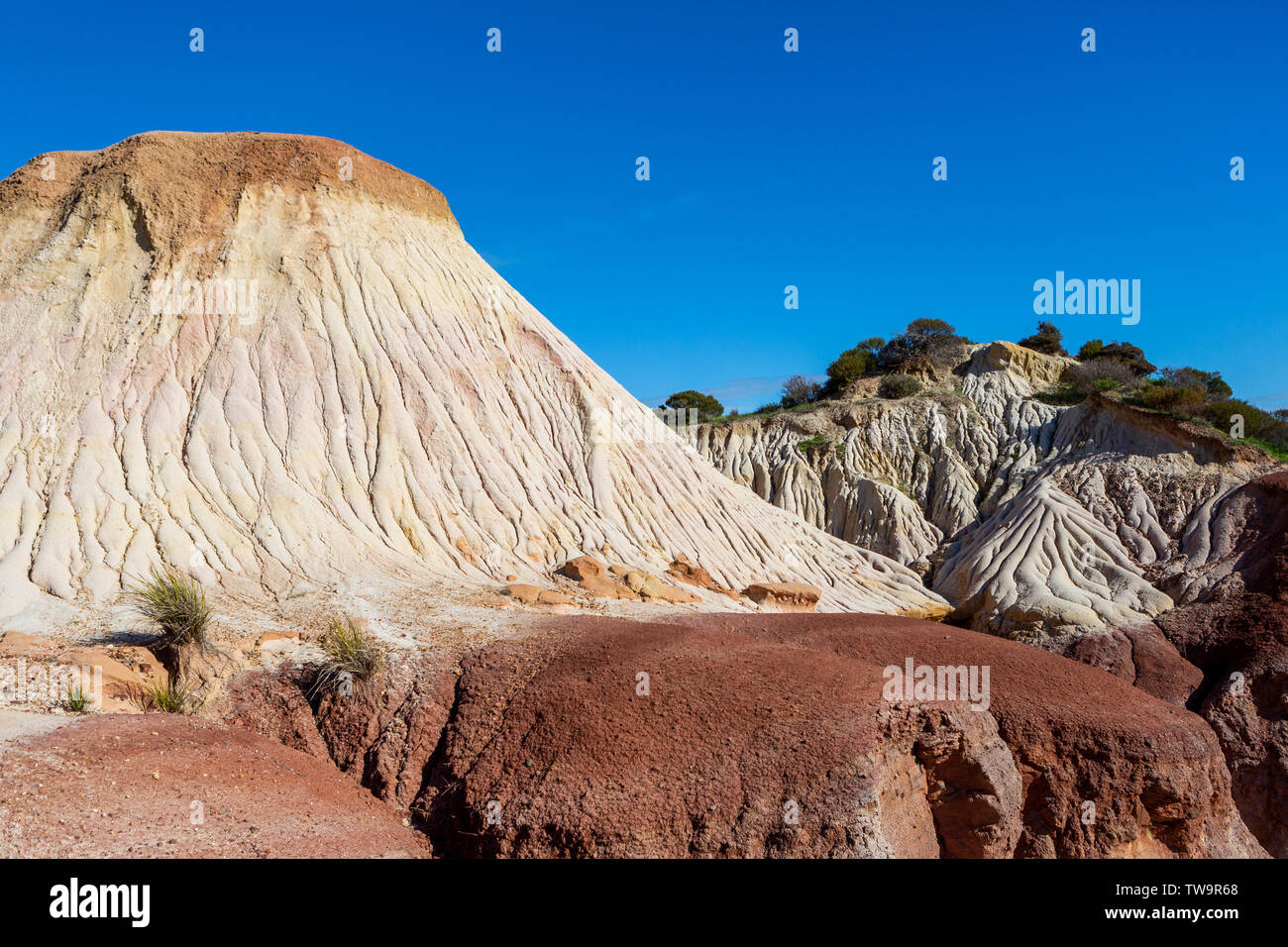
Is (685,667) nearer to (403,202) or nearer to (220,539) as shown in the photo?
(220,539)

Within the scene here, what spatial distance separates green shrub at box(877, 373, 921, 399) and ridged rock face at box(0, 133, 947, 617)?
12.0 meters

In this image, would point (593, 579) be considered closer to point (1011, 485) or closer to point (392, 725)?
point (392, 725)

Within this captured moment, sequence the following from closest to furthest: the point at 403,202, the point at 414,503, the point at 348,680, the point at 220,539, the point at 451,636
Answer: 1. the point at 348,680
2. the point at 451,636
3. the point at 220,539
4. the point at 414,503
5. the point at 403,202

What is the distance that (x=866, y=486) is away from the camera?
2709 centimetres

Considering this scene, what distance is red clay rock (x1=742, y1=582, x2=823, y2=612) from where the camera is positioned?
53.6ft

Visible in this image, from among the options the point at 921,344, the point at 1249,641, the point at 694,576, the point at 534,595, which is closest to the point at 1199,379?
the point at 921,344

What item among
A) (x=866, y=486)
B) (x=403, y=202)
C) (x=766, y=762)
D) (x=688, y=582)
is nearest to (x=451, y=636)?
(x=766, y=762)

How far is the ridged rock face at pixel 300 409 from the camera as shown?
13.5 meters

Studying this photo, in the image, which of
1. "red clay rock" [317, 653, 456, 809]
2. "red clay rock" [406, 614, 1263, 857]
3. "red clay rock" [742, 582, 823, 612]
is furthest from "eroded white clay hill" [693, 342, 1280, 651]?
"red clay rock" [317, 653, 456, 809]

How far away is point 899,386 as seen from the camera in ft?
104

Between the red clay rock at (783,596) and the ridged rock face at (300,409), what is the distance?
0.95 metres

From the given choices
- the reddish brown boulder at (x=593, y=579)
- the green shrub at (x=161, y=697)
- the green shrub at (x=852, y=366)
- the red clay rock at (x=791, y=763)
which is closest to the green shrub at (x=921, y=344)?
the green shrub at (x=852, y=366)

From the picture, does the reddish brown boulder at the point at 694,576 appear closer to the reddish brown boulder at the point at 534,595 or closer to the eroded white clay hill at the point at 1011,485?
the reddish brown boulder at the point at 534,595

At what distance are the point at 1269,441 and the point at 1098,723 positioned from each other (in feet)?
58.9
